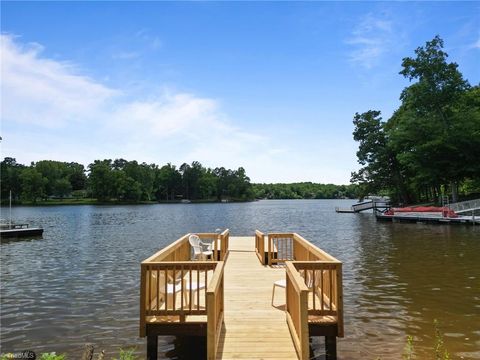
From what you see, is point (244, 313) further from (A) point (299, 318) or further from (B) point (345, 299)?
(B) point (345, 299)

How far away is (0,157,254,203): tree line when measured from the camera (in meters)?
104

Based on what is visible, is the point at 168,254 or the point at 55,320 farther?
the point at 55,320

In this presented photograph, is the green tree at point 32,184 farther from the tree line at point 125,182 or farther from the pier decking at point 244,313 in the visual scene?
the pier decking at point 244,313

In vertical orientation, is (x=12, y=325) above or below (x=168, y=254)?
below

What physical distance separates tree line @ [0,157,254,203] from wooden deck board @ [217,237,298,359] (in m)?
106

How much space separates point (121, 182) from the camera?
4331 inches

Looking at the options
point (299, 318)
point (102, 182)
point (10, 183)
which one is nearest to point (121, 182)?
point (102, 182)

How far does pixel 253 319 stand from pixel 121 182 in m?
110

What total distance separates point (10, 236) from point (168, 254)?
947 inches

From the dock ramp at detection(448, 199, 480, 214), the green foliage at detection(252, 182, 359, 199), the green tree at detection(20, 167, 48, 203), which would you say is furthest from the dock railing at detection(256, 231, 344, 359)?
the green foliage at detection(252, 182, 359, 199)

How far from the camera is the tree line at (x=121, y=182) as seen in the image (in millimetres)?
104062

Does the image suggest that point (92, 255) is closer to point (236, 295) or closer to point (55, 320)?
point (55, 320)

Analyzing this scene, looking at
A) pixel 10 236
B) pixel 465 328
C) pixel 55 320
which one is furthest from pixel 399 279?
pixel 10 236

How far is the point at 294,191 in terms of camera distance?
604ft
